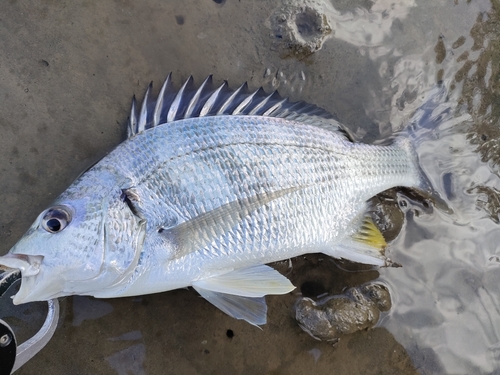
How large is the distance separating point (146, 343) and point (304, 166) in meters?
1.26

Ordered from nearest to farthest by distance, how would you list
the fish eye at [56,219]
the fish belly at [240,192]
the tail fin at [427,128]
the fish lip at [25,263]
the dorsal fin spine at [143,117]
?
the fish lip at [25,263], the fish eye at [56,219], the fish belly at [240,192], the dorsal fin spine at [143,117], the tail fin at [427,128]

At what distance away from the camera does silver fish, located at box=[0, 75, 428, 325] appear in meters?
1.57

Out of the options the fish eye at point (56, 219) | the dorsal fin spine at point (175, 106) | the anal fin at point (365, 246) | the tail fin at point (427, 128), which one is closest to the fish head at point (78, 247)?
the fish eye at point (56, 219)

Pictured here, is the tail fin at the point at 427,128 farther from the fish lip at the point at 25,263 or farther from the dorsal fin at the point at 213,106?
the fish lip at the point at 25,263

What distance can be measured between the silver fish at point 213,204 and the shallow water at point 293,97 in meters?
0.24

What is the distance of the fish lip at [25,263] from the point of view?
1.44 meters

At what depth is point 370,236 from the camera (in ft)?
6.77

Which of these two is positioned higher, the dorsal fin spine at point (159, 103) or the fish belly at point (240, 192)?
the dorsal fin spine at point (159, 103)

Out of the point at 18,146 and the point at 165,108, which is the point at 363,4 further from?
the point at 18,146

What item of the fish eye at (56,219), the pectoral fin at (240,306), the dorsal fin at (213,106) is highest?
the dorsal fin at (213,106)

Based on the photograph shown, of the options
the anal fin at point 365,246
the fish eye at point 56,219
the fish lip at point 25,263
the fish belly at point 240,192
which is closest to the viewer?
the fish lip at point 25,263

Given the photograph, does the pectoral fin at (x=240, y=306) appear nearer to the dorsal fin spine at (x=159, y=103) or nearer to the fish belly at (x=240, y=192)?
the fish belly at (x=240, y=192)

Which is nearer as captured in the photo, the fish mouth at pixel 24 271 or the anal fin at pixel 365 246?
the fish mouth at pixel 24 271

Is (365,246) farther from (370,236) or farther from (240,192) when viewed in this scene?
(240,192)
